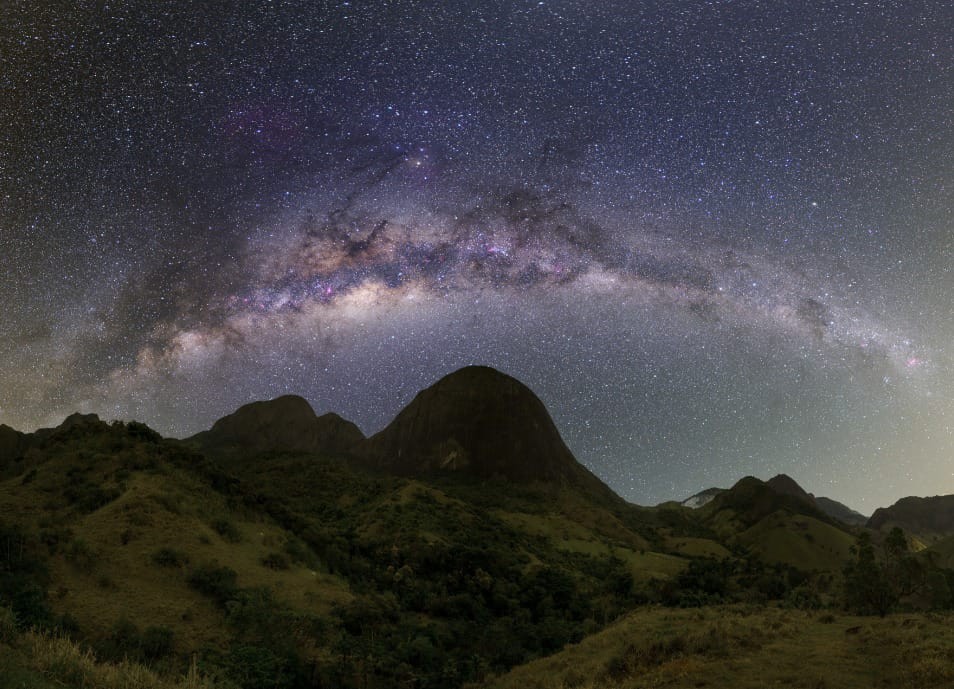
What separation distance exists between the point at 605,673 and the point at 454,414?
9415 centimetres

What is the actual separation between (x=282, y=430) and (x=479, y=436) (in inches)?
2096

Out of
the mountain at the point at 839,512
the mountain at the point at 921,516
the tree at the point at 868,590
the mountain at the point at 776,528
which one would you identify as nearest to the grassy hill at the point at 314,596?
the tree at the point at 868,590

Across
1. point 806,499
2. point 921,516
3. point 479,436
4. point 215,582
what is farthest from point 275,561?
point 921,516

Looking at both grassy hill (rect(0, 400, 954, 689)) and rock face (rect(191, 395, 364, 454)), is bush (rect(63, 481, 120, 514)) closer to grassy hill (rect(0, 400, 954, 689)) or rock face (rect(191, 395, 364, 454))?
grassy hill (rect(0, 400, 954, 689))

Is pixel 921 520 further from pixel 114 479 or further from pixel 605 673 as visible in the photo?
pixel 114 479

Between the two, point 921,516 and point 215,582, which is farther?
point 921,516

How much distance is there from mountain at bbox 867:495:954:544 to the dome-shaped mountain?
7966 centimetres

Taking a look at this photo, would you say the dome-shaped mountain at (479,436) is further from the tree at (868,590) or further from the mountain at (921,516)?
the mountain at (921,516)

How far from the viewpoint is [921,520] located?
429ft

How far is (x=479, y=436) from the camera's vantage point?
10644 cm


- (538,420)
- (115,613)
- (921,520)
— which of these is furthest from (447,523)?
(921,520)

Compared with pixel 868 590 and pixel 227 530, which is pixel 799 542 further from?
pixel 227 530

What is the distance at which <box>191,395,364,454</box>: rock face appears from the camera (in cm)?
12238

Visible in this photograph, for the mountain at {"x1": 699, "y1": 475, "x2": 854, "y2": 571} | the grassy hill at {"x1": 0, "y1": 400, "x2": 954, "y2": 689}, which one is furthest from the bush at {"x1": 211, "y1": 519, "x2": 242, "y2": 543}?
the mountain at {"x1": 699, "y1": 475, "x2": 854, "y2": 571}
